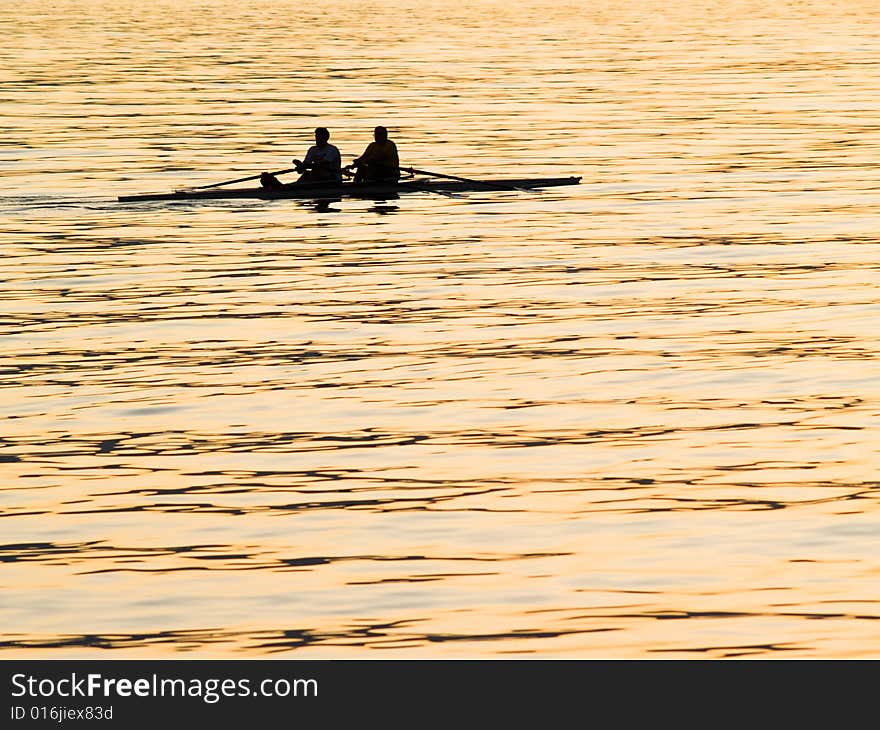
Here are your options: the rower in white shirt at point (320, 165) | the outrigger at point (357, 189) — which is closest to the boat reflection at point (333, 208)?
the outrigger at point (357, 189)

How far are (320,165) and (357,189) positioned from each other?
2.48ft

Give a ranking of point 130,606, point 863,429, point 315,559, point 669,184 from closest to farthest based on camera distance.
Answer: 1. point 130,606
2. point 315,559
3. point 863,429
4. point 669,184

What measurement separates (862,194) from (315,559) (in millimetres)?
22978

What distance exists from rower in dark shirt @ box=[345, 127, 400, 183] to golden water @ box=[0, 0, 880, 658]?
605mm

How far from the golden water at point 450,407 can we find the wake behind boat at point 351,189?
1.03 feet

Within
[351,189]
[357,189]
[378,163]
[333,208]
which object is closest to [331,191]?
[351,189]

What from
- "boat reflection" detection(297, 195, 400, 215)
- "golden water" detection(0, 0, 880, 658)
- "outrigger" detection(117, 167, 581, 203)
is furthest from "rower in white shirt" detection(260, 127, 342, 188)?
"golden water" detection(0, 0, 880, 658)

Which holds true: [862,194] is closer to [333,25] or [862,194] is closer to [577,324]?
[577,324]

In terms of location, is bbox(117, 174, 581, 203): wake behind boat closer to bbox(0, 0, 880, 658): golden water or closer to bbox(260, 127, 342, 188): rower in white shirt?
bbox(260, 127, 342, 188): rower in white shirt

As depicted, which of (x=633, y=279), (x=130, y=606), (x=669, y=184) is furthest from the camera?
(x=669, y=184)

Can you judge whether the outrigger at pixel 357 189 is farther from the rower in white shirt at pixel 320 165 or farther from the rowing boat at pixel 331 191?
the rower in white shirt at pixel 320 165

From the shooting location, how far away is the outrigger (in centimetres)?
3291

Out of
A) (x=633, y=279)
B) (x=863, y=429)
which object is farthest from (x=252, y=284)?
(x=863, y=429)

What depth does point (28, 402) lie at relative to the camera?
60.6 ft
